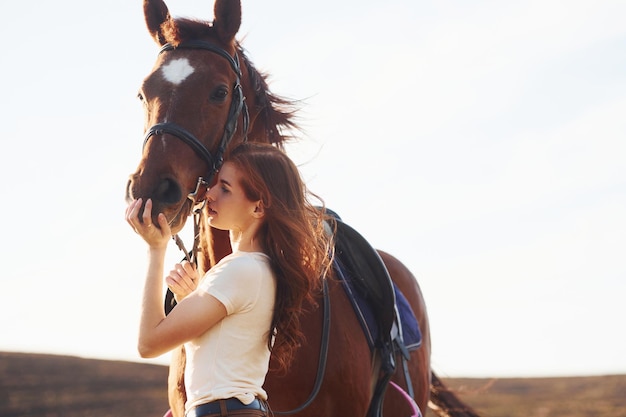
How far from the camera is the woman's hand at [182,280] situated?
9.34 ft

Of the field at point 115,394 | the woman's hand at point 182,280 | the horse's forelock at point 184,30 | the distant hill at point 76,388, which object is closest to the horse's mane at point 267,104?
the horse's forelock at point 184,30

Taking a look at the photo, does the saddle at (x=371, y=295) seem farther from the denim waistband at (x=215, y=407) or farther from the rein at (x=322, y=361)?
the denim waistband at (x=215, y=407)

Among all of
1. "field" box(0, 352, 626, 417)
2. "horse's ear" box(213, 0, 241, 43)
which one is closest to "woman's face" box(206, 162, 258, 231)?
"horse's ear" box(213, 0, 241, 43)

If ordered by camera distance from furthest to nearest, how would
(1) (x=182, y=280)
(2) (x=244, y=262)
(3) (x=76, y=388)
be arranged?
(3) (x=76, y=388) → (1) (x=182, y=280) → (2) (x=244, y=262)

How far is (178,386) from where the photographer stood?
3.40 meters

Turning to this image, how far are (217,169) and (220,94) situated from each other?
0.42 metres

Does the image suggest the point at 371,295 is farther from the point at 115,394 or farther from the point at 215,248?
the point at 115,394

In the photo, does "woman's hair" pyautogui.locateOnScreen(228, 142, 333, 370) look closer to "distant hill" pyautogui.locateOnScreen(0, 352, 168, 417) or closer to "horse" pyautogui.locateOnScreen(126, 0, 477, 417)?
"horse" pyautogui.locateOnScreen(126, 0, 477, 417)

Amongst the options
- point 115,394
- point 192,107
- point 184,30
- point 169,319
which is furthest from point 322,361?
point 115,394

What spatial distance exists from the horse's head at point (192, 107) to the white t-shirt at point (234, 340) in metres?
1.01

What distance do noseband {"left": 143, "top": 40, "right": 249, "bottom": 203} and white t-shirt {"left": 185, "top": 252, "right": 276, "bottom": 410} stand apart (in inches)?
46.5

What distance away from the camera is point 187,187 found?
3.53 meters

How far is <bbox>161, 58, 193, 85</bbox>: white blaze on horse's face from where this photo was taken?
3.82m

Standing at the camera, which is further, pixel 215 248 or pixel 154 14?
pixel 154 14
